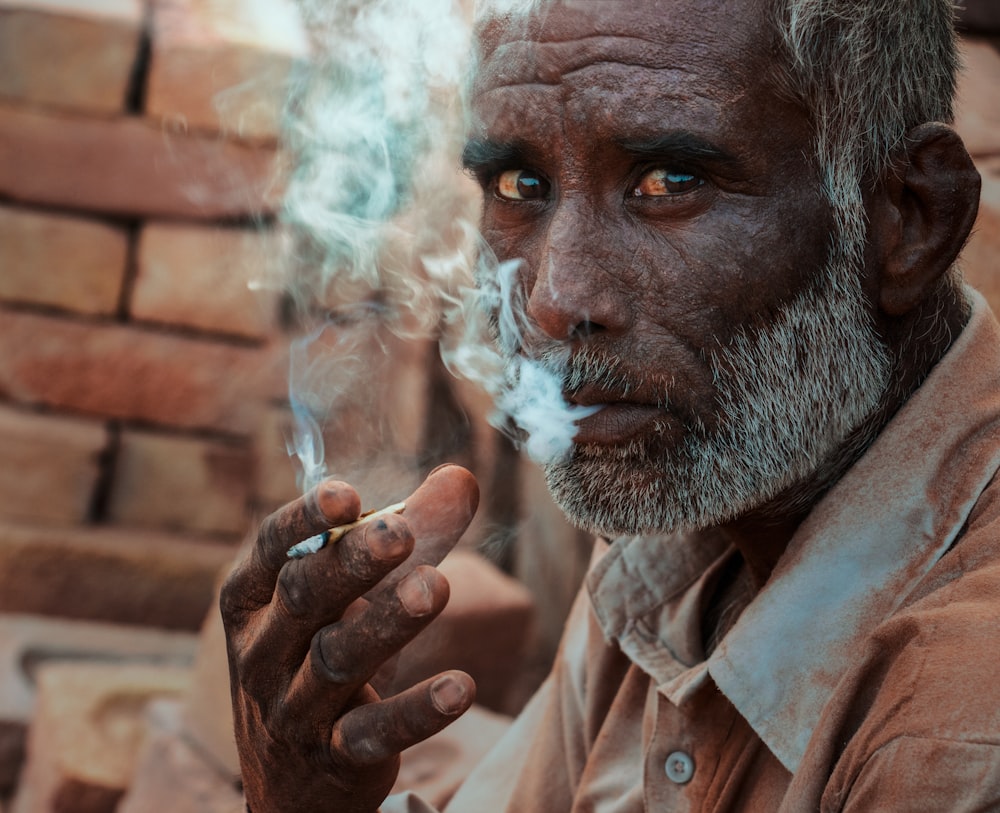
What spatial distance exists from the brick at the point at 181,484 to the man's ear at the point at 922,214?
4.53m

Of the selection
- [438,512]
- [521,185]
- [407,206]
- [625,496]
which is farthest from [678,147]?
[407,206]

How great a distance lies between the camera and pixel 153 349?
5926 mm

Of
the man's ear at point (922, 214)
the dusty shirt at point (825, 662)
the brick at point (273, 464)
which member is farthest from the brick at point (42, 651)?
the man's ear at point (922, 214)

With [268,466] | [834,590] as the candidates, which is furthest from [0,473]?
[834,590]

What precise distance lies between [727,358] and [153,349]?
4449 millimetres

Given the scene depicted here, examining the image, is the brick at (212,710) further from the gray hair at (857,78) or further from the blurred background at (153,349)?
the gray hair at (857,78)

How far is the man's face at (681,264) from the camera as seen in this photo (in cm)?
187

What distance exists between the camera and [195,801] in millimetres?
3781

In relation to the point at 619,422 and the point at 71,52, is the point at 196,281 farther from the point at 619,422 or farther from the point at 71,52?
the point at 619,422

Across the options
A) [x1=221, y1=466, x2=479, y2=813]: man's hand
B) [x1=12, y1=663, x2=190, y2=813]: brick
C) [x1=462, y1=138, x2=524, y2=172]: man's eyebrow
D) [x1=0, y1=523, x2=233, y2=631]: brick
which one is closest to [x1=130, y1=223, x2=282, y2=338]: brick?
[x1=0, y1=523, x2=233, y2=631]: brick

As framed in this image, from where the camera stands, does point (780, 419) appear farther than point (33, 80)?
No

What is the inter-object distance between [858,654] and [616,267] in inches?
26.4

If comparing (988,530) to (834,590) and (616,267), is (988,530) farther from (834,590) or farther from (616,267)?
(616,267)

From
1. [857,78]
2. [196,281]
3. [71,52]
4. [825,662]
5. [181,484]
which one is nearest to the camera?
[825,662]
